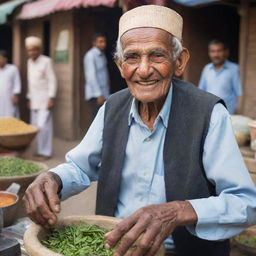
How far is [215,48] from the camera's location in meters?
6.02

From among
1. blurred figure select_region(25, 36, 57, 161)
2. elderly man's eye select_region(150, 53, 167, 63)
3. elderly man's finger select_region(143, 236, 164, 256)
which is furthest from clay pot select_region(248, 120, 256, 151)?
blurred figure select_region(25, 36, 57, 161)

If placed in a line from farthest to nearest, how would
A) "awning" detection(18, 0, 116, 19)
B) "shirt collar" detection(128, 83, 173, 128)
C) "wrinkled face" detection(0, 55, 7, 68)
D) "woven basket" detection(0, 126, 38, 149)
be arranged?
"wrinkled face" detection(0, 55, 7, 68)
"awning" detection(18, 0, 116, 19)
"woven basket" detection(0, 126, 38, 149)
"shirt collar" detection(128, 83, 173, 128)

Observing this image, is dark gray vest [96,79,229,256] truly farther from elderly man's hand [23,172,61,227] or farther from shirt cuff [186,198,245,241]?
elderly man's hand [23,172,61,227]

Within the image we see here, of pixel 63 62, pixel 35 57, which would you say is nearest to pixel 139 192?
pixel 35 57

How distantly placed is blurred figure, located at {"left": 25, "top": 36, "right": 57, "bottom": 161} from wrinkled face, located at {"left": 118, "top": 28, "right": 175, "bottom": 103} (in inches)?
222

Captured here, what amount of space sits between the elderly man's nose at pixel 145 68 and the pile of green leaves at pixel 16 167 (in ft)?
5.82

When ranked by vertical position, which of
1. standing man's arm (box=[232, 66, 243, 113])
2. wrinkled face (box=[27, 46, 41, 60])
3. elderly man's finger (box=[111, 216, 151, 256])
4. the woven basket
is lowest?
the woven basket

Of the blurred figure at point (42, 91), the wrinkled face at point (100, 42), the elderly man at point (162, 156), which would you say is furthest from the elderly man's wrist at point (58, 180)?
the wrinkled face at point (100, 42)

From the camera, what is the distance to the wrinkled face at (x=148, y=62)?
6.08 ft

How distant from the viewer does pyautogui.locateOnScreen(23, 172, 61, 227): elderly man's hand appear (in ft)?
5.76

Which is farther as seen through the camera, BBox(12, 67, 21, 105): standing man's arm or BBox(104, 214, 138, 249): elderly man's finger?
BBox(12, 67, 21, 105): standing man's arm

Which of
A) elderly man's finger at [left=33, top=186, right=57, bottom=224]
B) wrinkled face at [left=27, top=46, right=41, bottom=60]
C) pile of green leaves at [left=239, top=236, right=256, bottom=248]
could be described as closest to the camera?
elderly man's finger at [left=33, top=186, right=57, bottom=224]

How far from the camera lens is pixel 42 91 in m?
7.57

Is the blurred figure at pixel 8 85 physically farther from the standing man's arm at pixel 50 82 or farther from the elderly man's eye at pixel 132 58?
the elderly man's eye at pixel 132 58
